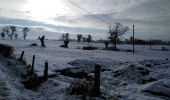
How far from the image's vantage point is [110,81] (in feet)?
51.9

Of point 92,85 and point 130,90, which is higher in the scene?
point 92,85

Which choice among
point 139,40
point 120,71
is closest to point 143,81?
point 120,71

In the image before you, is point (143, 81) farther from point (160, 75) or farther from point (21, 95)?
point (21, 95)

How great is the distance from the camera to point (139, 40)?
155000 millimetres

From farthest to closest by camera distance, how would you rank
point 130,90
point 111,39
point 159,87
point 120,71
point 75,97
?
point 111,39, point 120,71, point 130,90, point 159,87, point 75,97

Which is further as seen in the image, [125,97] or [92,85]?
[125,97]

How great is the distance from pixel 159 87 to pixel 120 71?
6.53 m

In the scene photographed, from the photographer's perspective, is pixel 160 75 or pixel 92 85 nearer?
pixel 92 85

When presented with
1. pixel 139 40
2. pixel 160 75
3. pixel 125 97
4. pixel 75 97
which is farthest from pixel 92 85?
pixel 139 40

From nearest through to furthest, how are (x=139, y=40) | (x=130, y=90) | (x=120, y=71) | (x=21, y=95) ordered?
(x=21, y=95) < (x=130, y=90) < (x=120, y=71) < (x=139, y=40)

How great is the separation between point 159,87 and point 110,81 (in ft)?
15.8

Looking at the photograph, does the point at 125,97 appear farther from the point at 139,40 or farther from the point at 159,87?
the point at 139,40

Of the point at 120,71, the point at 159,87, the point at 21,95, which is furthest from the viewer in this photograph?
the point at 120,71

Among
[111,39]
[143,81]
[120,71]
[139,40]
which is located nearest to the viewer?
[143,81]
